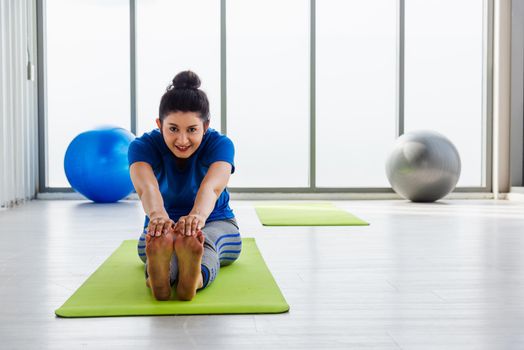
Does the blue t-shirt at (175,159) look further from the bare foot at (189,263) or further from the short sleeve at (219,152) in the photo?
the bare foot at (189,263)

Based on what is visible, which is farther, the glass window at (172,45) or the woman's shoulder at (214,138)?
the glass window at (172,45)

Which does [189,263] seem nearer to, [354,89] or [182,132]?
[182,132]

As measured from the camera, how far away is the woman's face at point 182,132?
1.89 m

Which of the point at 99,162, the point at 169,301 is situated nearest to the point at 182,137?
the point at 169,301

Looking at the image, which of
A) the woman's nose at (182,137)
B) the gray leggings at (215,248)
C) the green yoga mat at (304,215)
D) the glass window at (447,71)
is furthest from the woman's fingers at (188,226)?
the glass window at (447,71)

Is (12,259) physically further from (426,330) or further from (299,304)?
(426,330)

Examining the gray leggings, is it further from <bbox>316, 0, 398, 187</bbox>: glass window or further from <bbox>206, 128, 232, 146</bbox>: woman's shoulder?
<bbox>316, 0, 398, 187</bbox>: glass window

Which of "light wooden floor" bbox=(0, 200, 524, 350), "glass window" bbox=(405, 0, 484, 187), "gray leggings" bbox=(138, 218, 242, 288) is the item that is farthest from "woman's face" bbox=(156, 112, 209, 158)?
"glass window" bbox=(405, 0, 484, 187)

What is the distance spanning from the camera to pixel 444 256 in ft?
8.49

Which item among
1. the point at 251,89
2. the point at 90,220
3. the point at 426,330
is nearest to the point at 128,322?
the point at 426,330

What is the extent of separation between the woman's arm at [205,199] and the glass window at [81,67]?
395 cm

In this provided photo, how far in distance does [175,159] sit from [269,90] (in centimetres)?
390

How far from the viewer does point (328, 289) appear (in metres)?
1.94

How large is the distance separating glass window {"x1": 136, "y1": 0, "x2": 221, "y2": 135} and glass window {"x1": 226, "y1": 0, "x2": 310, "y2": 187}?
0.51ft
